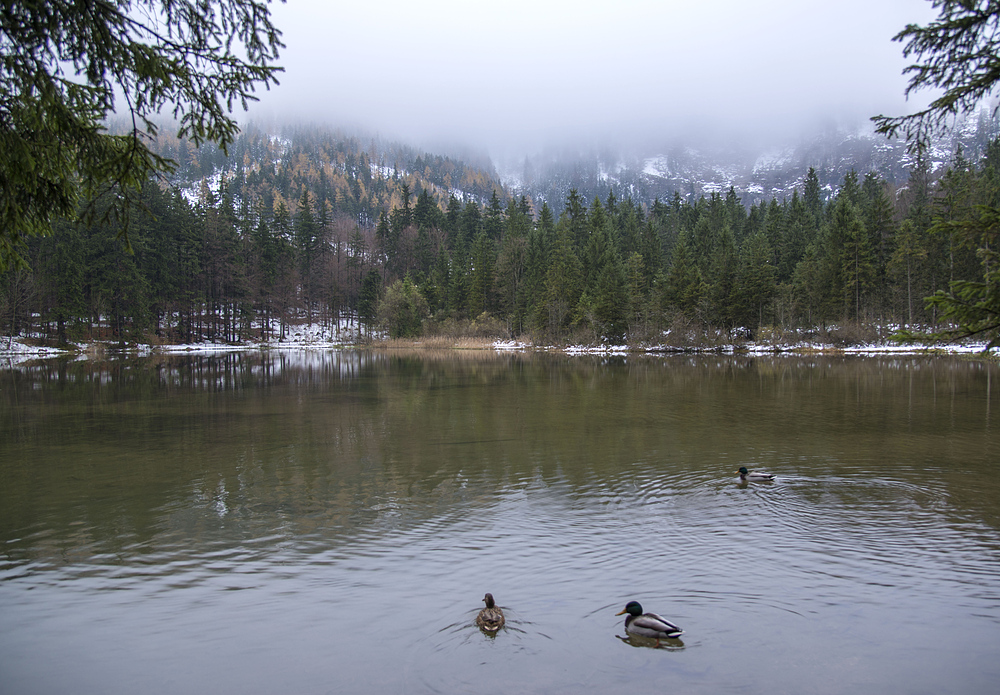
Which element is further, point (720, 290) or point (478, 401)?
point (720, 290)

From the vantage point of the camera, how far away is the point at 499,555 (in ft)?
28.8

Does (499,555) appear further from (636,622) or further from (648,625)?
(648,625)

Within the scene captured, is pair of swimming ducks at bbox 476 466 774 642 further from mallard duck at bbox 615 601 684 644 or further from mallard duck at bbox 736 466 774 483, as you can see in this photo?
mallard duck at bbox 736 466 774 483

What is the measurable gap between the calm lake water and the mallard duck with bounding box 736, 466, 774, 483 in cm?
19

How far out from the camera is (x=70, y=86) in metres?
7.01

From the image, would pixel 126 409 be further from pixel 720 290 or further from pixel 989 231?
pixel 720 290

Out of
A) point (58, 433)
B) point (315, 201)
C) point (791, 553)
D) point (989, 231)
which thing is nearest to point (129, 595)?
point (791, 553)

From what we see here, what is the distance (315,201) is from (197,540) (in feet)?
579

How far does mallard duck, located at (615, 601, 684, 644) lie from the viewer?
20.3ft

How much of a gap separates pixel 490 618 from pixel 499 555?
2.22m

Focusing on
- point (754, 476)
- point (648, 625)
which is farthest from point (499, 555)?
point (754, 476)

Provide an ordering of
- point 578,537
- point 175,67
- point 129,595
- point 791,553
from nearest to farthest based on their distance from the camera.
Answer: point 175,67
point 129,595
point 791,553
point 578,537

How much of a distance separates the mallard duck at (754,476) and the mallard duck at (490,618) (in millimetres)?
7513

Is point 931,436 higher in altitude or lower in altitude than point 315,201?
lower
